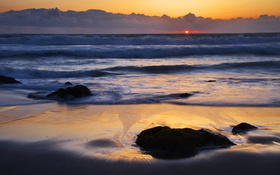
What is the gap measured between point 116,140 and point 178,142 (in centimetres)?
89

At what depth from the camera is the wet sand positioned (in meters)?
2.73

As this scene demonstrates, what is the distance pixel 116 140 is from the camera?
11.6 ft

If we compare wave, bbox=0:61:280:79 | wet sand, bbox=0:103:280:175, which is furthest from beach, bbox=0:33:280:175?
wave, bbox=0:61:280:79

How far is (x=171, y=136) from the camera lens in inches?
122

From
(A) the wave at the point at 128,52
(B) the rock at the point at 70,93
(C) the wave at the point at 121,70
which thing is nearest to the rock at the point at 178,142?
(B) the rock at the point at 70,93

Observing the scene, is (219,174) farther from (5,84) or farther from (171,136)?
(5,84)

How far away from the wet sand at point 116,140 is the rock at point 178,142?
0.11 m

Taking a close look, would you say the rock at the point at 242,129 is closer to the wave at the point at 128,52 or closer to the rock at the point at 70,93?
the rock at the point at 70,93

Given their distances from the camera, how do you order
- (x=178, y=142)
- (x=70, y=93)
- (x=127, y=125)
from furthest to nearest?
(x=70, y=93)
(x=127, y=125)
(x=178, y=142)

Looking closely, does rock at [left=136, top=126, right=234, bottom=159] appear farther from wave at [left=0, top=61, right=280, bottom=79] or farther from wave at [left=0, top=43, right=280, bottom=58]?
wave at [left=0, top=43, right=280, bottom=58]

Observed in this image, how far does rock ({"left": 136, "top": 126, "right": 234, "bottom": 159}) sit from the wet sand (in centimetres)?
11

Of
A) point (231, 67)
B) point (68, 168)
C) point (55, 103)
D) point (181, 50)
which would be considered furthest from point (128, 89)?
point (181, 50)

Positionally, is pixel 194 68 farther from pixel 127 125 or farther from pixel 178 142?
pixel 178 142

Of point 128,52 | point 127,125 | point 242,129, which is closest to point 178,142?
point 242,129
